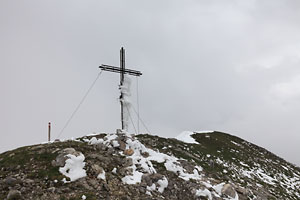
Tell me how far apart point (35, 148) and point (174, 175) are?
1050 centimetres

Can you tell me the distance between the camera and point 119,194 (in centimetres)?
1271

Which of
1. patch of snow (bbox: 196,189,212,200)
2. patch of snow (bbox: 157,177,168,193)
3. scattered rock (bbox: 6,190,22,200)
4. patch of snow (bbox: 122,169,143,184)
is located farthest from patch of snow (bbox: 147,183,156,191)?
scattered rock (bbox: 6,190,22,200)

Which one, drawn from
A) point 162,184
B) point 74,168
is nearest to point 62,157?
point 74,168

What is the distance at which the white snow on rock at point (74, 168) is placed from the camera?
1313cm

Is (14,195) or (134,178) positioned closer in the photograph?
(14,195)

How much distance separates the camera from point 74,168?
1366 centimetres

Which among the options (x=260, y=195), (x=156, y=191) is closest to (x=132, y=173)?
(x=156, y=191)

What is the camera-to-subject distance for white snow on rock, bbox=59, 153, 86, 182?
13.1m

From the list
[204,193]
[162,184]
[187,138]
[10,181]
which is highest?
[10,181]

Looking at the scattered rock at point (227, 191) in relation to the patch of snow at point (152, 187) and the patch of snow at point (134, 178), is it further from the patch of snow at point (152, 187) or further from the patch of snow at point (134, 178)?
the patch of snow at point (134, 178)

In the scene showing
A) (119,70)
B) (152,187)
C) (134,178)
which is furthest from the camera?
(119,70)

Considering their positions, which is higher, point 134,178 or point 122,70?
point 122,70

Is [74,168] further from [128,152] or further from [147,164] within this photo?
[147,164]

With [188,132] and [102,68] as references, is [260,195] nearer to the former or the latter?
[102,68]
